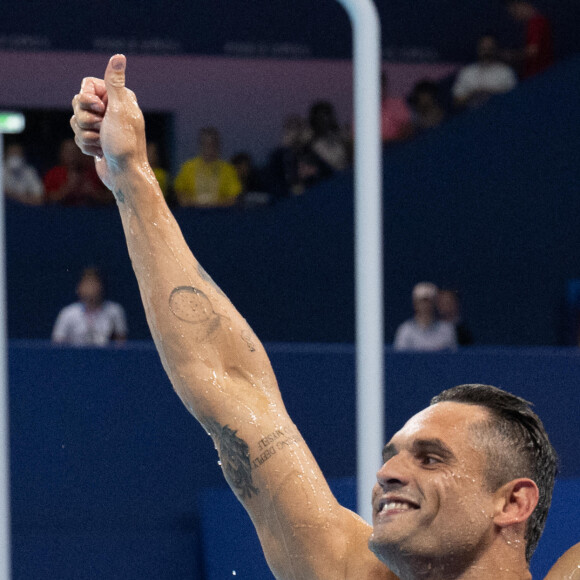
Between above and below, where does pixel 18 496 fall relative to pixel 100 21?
below

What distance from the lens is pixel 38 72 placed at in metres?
7.97

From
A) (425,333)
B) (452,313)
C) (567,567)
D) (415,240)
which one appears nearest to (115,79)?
(567,567)

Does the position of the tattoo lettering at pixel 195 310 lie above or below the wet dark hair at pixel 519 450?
above

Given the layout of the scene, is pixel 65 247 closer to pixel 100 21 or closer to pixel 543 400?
pixel 100 21

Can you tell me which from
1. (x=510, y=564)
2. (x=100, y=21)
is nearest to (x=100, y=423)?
(x=510, y=564)

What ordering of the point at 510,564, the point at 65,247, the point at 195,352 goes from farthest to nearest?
the point at 65,247, the point at 195,352, the point at 510,564

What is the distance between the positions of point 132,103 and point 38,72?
21.4ft

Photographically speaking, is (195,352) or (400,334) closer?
(195,352)

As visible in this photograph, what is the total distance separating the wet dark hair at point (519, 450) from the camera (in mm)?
1592

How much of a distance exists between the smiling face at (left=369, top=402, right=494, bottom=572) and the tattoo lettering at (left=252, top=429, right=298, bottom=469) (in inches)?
10.5

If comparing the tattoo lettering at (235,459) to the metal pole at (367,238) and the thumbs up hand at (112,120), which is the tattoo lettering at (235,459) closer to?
the thumbs up hand at (112,120)

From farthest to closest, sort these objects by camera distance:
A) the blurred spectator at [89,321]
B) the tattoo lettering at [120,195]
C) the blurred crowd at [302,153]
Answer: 1. the blurred crowd at [302,153]
2. the blurred spectator at [89,321]
3. the tattoo lettering at [120,195]

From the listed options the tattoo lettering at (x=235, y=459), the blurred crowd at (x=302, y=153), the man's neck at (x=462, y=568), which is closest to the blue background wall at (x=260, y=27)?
the blurred crowd at (x=302, y=153)

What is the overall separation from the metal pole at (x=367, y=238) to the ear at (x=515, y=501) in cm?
104
